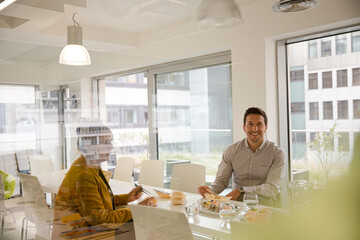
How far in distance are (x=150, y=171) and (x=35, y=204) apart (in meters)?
0.64

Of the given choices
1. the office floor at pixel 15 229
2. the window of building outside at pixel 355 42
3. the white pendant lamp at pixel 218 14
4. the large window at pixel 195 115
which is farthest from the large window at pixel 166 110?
the office floor at pixel 15 229

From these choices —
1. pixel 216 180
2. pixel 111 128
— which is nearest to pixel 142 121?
pixel 111 128

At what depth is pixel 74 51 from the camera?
1.41 metres

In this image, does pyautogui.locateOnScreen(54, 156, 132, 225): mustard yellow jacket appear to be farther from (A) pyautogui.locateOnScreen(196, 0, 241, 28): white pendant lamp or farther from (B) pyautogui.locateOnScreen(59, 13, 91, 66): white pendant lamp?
(A) pyautogui.locateOnScreen(196, 0, 241, 28): white pendant lamp

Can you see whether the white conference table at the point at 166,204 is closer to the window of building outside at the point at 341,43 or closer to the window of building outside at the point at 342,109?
the window of building outside at the point at 342,109

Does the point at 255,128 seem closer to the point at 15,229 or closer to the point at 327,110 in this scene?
the point at 327,110

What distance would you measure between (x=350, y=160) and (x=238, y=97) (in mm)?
1096

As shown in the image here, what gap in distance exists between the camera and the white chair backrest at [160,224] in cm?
108

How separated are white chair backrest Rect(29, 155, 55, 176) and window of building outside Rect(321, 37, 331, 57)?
1194mm

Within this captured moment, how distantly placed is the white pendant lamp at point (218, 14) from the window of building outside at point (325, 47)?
33cm

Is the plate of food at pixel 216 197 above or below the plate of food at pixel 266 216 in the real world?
below

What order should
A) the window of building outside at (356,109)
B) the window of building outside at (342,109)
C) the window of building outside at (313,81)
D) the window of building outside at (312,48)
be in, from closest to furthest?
the window of building outside at (356,109), the window of building outside at (342,109), the window of building outside at (313,81), the window of building outside at (312,48)

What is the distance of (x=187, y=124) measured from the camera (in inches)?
56.8

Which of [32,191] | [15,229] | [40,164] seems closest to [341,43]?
[40,164]
